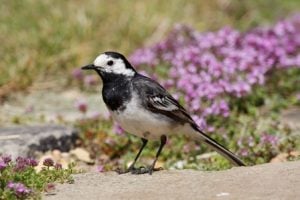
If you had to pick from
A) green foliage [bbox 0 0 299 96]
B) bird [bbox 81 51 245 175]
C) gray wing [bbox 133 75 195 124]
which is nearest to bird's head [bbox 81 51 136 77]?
bird [bbox 81 51 245 175]

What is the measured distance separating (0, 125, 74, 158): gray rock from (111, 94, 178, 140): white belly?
4.46ft

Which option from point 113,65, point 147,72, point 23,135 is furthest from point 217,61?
point 113,65

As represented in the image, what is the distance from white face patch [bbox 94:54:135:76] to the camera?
6.03 meters

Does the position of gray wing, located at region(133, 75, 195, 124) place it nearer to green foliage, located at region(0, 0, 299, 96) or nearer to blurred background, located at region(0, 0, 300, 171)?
blurred background, located at region(0, 0, 300, 171)

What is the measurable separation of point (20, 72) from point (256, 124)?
119 inches

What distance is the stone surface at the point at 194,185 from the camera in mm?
4789

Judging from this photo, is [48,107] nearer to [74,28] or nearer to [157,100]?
[74,28]

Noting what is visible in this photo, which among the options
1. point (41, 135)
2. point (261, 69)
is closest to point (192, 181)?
point (41, 135)

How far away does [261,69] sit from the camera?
323 inches

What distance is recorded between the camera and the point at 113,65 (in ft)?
19.8

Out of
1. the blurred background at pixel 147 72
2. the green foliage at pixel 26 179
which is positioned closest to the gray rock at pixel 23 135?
the blurred background at pixel 147 72

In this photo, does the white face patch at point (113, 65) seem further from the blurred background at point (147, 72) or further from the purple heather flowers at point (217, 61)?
the purple heather flowers at point (217, 61)

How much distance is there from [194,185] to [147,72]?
14.0ft

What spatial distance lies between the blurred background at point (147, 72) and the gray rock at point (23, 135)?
0.08ft
